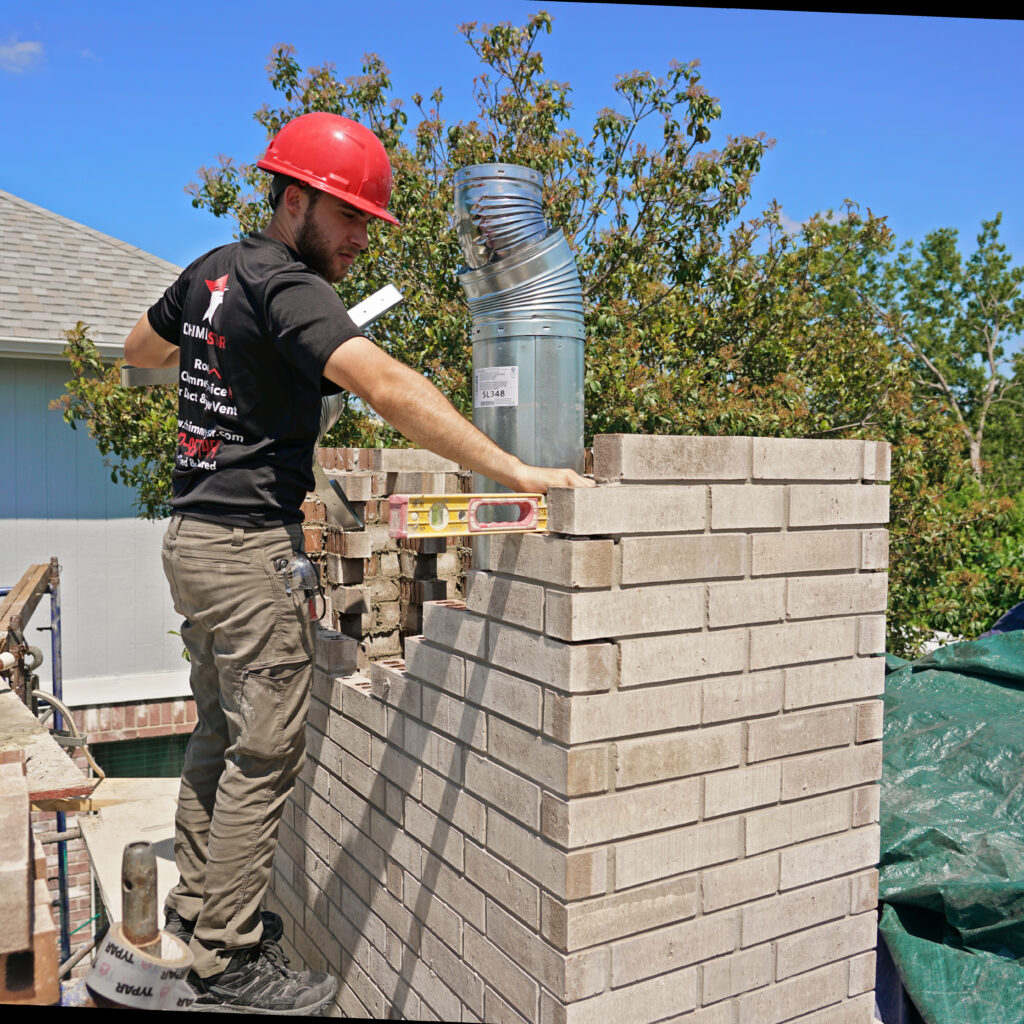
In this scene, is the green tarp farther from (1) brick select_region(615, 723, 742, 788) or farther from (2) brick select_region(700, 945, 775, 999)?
(1) brick select_region(615, 723, 742, 788)

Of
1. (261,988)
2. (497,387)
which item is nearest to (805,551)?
(497,387)

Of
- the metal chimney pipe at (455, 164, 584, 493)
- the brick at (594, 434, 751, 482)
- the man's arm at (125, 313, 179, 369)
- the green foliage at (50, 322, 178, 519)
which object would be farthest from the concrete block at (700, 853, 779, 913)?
the green foliage at (50, 322, 178, 519)

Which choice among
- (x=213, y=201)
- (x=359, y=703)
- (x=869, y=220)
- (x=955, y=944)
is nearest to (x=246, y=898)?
(x=359, y=703)

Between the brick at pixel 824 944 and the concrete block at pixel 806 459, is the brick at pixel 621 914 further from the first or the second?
the concrete block at pixel 806 459

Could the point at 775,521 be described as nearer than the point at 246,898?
Yes

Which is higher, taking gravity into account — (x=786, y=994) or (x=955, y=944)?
(x=786, y=994)

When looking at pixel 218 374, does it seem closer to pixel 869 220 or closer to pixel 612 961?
pixel 612 961

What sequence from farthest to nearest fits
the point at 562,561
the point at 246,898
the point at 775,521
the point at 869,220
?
the point at 869,220, the point at 246,898, the point at 775,521, the point at 562,561

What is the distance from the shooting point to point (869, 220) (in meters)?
8.64

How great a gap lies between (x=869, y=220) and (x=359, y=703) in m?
7.25

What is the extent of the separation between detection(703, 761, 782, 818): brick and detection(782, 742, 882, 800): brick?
0.16 ft

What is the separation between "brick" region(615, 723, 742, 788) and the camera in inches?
96.2

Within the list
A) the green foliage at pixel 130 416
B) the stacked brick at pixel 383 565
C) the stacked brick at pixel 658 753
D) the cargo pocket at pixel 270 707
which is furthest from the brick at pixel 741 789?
the green foliage at pixel 130 416

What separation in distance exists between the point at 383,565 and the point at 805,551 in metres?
2.04
